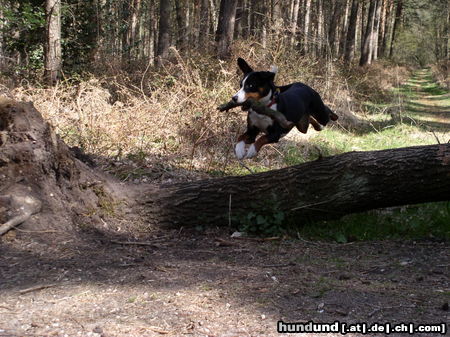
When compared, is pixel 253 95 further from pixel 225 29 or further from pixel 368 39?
pixel 368 39

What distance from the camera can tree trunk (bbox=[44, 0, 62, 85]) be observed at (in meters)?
11.5

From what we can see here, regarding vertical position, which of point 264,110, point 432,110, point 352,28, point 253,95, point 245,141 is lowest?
point 432,110

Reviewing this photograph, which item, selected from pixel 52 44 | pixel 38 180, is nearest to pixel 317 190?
pixel 38 180

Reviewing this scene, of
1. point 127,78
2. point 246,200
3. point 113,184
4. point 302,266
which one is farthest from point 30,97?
point 302,266

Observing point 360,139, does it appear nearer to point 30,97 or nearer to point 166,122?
point 166,122

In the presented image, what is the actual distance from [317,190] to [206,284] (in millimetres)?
2371

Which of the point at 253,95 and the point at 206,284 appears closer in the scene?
the point at 206,284

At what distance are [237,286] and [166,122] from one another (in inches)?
246

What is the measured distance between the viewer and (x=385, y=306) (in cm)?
386

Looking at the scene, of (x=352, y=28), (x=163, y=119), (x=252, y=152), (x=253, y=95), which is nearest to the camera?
(x=253, y=95)

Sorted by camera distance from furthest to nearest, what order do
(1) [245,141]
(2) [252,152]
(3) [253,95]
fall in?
(1) [245,141], (2) [252,152], (3) [253,95]

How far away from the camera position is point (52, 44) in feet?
38.1

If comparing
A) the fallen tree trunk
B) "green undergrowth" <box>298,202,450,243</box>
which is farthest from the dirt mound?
"green undergrowth" <box>298,202,450,243</box>

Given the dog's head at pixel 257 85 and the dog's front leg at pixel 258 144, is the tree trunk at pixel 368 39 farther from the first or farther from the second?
the dog's front leg at pixel 258 144
